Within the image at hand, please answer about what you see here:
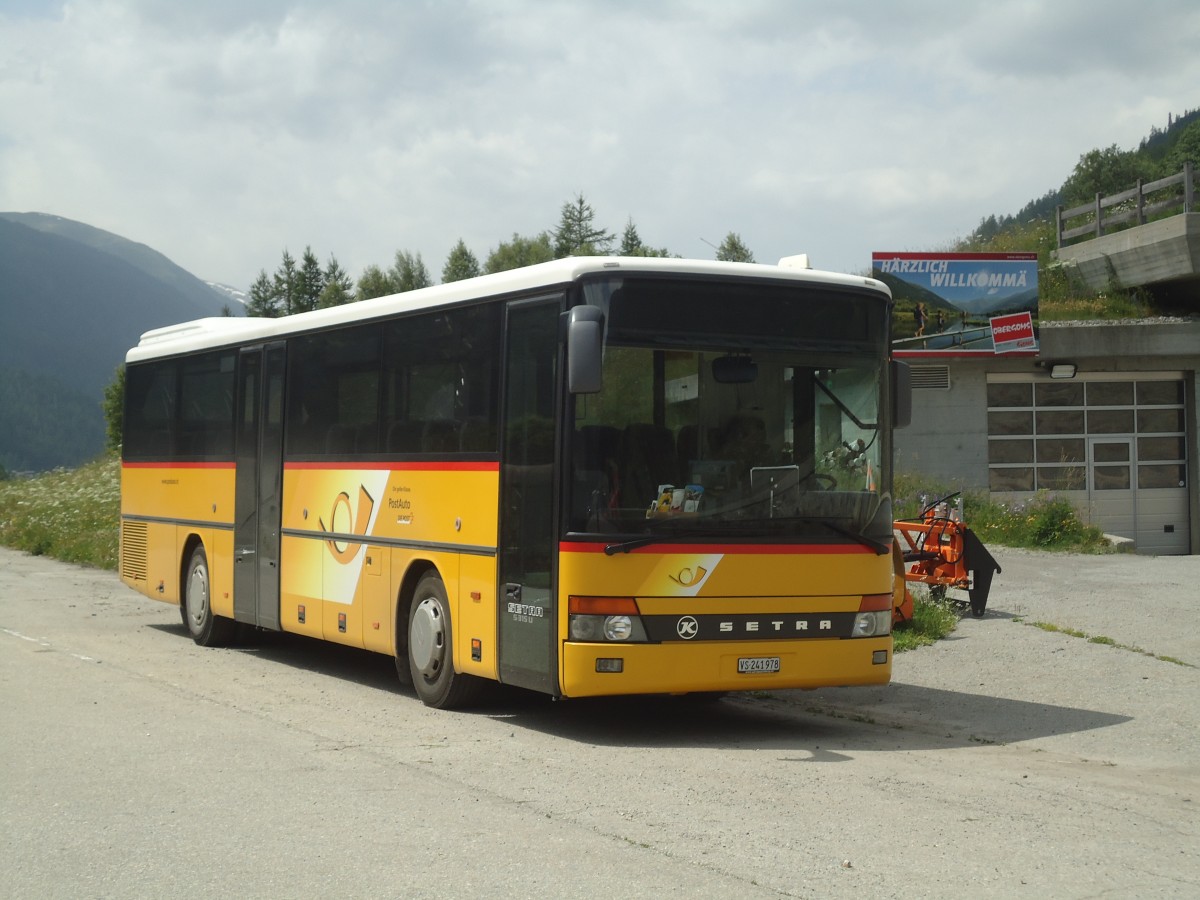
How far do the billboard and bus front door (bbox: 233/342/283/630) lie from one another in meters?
19.4

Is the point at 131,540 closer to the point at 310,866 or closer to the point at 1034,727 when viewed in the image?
the point at 1034,727

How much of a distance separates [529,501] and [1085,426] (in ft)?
81.9

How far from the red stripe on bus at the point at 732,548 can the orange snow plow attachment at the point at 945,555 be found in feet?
21.3

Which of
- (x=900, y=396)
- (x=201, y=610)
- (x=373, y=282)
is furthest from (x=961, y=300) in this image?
(x=373, y=282)

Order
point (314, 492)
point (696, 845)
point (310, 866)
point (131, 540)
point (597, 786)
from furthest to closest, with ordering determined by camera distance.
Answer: point (131, 540) → point (314, 492) → point (597, 786) → point (696, 845) → point (310, 866)

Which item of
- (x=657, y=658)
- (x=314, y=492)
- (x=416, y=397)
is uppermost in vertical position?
(x=416, y=397)

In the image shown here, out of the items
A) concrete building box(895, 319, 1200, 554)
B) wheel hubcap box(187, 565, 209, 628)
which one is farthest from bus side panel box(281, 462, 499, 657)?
concrete building box(895, 319, 1200, 554)

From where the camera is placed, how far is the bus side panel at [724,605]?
360 inches

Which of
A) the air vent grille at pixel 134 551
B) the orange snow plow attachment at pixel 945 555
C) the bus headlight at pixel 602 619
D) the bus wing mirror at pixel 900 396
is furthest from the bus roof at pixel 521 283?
the orange snow plow attachment at pixel 945 555

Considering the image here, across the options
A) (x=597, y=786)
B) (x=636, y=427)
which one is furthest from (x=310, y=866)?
(x=636, y=427)

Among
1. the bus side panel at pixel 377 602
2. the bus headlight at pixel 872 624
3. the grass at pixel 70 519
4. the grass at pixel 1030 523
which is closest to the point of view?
the bus headlight at pixel 872 624

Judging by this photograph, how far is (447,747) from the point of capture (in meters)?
9.05

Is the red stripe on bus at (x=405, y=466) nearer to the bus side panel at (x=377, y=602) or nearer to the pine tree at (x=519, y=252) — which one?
the bus side panel at (x=377, y=602)

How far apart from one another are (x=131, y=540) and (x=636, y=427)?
1050 cm
